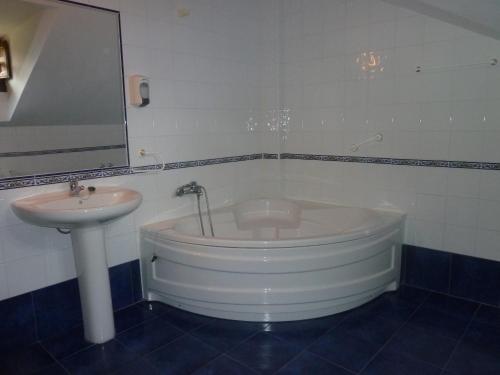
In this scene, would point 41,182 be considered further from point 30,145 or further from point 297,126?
point 297,126

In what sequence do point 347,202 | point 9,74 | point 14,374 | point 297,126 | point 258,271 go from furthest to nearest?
point 297,126 → point 347,202 → point 258,271 → point 9,74 → point 14,374

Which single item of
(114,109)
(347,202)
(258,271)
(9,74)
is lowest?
(258,271)

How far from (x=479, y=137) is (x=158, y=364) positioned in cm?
246

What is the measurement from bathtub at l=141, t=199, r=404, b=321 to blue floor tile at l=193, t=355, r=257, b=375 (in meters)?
0.42

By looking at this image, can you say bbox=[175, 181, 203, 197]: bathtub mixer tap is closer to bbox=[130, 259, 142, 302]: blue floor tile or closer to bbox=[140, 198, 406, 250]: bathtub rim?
bbox=[140, 198, 406, 250]: bathtub rim

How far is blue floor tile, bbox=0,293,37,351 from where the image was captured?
7.13ft

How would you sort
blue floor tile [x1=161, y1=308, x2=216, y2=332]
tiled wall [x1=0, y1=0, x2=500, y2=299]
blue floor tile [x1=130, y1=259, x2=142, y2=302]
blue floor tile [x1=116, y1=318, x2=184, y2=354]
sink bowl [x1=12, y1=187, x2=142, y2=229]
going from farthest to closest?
blue floor tile [x1=130, y1=259, x2=142, y2=302]
tiled wall [x1=0, y1=0, x2=500, y2=299]
blue floor tile [x1=161, y1=308, x2=216, y2=332]
blue floor tile [x1=116, y1=318, x2=184, y2=354]
sink bowl [x1=12, y1=187, x2=142, y2=229]

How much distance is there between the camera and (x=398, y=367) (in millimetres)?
2031

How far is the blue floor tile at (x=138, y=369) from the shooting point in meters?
2.02

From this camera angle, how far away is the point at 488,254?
2664 mm

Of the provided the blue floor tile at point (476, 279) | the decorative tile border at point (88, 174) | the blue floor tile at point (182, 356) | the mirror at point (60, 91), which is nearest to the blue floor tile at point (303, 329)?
the blue floor tile at point (182, 356)

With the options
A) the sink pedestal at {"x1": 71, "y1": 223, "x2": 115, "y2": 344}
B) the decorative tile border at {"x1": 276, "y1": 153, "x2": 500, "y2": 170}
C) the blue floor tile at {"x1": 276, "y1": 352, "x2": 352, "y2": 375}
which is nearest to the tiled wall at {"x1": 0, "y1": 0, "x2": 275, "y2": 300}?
the sink pedestal at {"x1": 71, "y1": 223, "x2": 115, "y2": 344}

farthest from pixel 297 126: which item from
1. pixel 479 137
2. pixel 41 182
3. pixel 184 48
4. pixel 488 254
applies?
pixel 41 182

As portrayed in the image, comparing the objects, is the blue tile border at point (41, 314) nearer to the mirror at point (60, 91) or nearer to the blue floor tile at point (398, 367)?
the mirror at point (60, 91)
